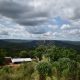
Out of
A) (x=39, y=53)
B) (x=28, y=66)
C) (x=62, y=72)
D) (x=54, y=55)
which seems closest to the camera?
(x=62, y=72)

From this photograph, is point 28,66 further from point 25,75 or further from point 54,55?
point 54,55

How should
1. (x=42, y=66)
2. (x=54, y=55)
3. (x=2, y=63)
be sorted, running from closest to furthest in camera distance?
(x=42, y=66) < (x=54, y=55) < (x=2, y=63)

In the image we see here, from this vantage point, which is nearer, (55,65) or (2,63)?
(55,65)

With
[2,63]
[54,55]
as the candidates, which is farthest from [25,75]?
[2,63]

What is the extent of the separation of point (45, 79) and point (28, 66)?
7.38m

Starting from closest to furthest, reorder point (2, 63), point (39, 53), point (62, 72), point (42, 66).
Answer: point (42, 66) < point (62, 72) < point (2, 63) < point (39, 53)

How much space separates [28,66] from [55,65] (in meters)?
4.75

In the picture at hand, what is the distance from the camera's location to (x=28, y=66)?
32.1 m

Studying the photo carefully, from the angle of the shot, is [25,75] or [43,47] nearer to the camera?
[25,75]

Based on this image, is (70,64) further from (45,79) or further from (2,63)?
(2,63)

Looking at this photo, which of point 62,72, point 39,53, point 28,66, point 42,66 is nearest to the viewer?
point 42,66

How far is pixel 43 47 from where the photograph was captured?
59.3 m

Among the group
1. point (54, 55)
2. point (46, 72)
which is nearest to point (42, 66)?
point (46, 72)

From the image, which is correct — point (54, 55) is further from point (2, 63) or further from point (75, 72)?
point (75, 72)
